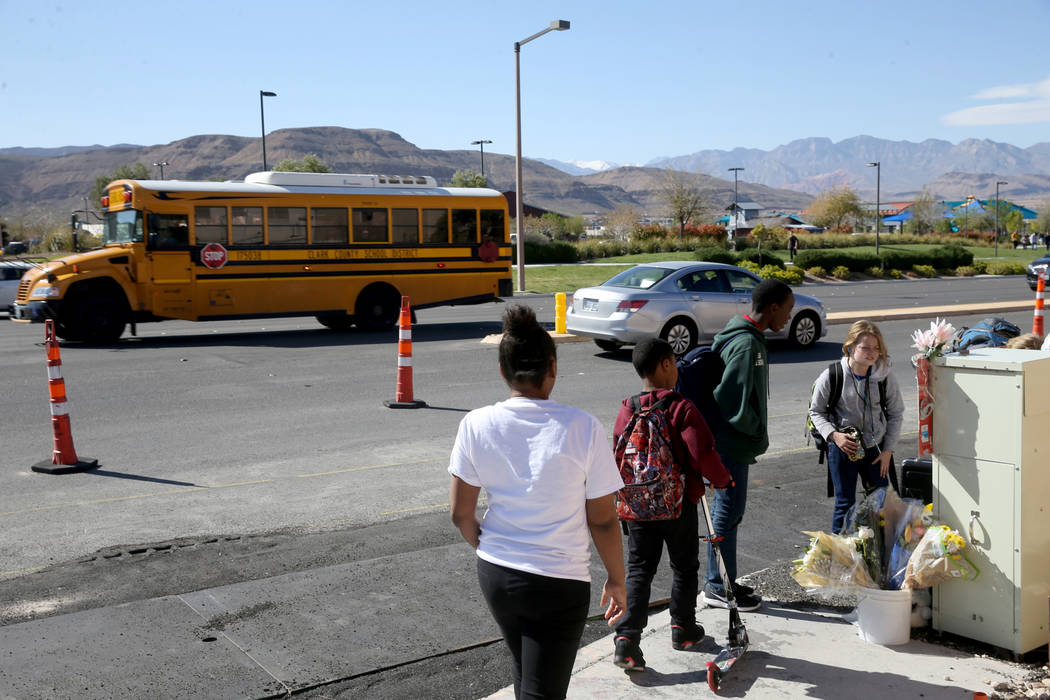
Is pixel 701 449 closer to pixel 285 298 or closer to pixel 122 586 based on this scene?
pixel 122 586

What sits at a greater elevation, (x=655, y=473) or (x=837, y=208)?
(x=837, y=208)

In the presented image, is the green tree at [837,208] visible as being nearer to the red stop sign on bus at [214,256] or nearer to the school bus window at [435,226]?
the school bus window at [435,226]

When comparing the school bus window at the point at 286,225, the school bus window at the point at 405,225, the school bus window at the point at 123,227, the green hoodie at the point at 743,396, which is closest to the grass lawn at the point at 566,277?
the school bus window at the point at 405,225

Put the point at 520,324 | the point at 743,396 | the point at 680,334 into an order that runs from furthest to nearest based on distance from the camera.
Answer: the point at 680,334, the point at 743,396, the point at 520,324

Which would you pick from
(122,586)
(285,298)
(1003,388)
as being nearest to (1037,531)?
(1003,388)

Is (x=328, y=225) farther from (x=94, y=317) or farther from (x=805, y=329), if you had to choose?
(x=805, y=329)

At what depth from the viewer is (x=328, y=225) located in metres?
19.6

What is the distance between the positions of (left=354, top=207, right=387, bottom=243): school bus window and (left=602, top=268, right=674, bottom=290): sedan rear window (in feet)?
20.2

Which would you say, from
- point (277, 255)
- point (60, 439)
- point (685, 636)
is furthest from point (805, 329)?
point (685, 636)

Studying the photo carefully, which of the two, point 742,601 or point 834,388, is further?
point 834,388

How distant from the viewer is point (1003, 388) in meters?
4.45

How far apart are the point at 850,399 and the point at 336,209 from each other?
15392mm

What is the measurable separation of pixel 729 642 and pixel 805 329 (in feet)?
42.1

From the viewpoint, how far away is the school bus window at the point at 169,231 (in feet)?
59.1
